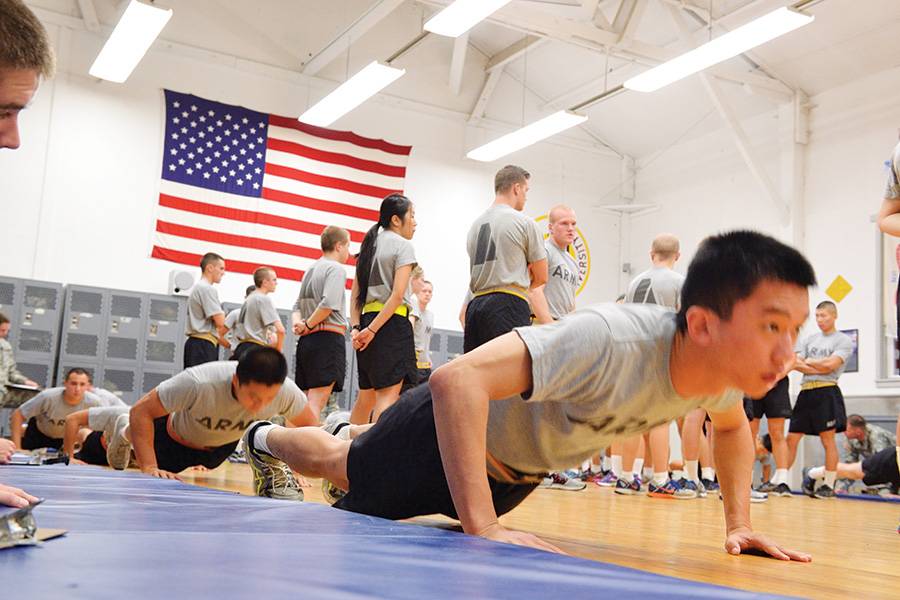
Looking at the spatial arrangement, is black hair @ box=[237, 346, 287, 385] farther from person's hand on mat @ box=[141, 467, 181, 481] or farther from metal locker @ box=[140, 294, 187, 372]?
metal locker @ box=[140, 294, 187, 372]

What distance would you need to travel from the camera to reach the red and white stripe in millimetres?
10633

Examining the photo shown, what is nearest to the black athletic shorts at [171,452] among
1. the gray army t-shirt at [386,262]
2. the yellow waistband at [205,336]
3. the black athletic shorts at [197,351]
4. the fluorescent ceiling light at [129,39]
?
the gray army t-shirt at [386,262]

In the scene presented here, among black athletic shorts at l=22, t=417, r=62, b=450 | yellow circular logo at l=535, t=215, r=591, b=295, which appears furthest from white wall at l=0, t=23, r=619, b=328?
black athletic shorts at l=22, t=417, r=62, b=450

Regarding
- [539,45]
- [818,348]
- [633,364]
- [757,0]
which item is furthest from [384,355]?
[539,45]

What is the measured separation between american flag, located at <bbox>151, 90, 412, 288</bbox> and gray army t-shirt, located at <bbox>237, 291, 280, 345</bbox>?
3.49 metres

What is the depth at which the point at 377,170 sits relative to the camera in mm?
12008

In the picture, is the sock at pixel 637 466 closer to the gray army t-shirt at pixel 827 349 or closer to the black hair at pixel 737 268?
the gray army t-shirt at pixel 827 349

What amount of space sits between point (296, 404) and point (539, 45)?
9.02m

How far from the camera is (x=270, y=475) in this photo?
3.15 metres

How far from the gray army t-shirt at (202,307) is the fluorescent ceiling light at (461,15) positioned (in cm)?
317

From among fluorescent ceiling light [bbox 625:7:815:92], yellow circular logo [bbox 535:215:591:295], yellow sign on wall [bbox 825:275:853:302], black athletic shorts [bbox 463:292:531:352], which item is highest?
fluorescent ceiling light [bbox 625:7:815:92]

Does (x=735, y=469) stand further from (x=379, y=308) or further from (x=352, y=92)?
(x=352, y=92)

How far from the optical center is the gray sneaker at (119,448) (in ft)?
16.8

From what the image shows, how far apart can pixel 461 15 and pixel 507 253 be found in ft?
12.8
